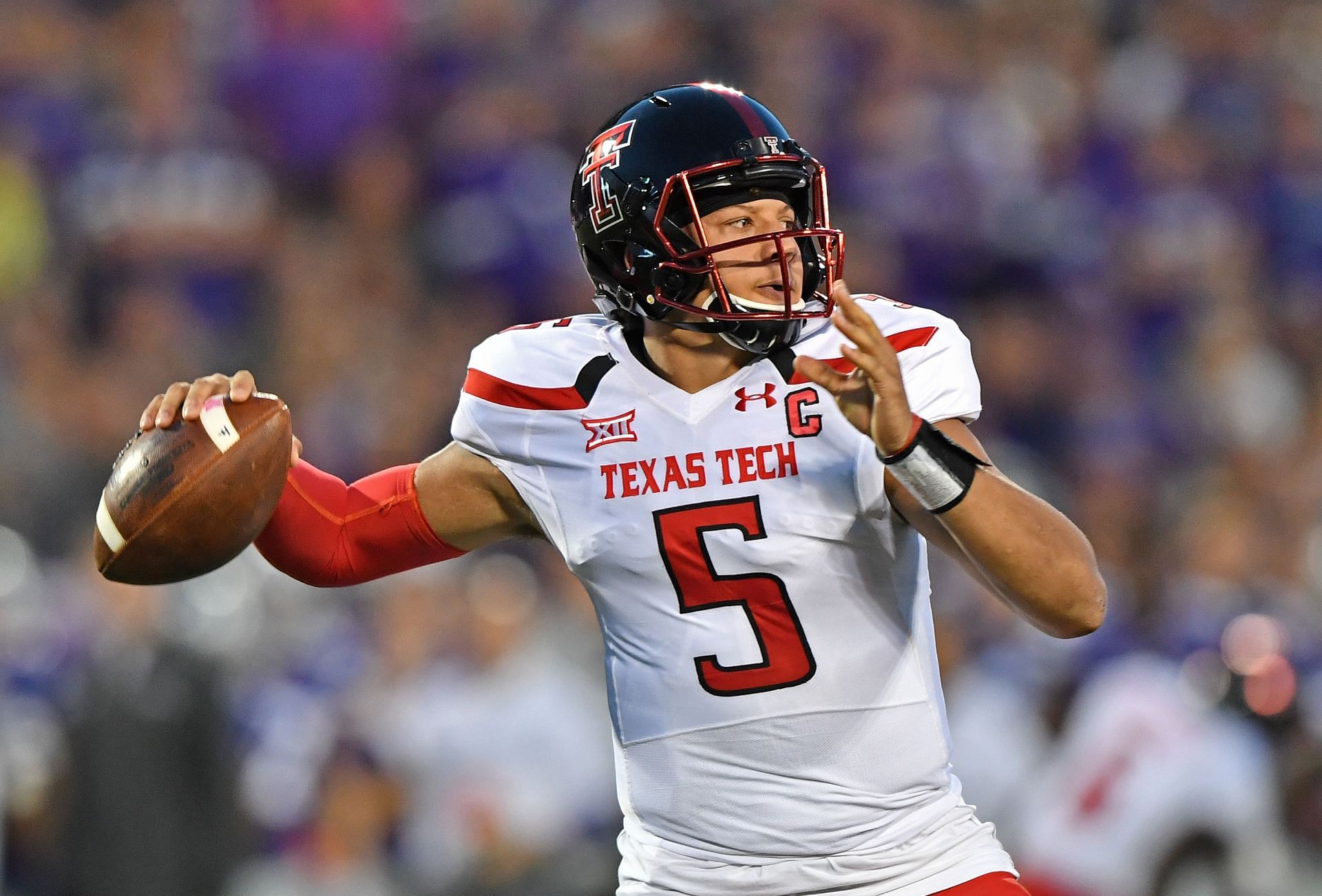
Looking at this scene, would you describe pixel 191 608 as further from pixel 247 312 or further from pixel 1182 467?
pixel 1182 467

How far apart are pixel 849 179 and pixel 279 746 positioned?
12.1ft

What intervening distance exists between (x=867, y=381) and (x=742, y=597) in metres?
0.47

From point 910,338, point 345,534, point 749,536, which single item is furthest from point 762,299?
point 345,534

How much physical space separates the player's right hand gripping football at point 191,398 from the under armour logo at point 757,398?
2.55 ft

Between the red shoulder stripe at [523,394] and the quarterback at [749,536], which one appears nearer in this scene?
the quarterback at [749,536]

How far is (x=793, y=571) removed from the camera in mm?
2789

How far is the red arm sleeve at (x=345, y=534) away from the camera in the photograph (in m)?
3.16

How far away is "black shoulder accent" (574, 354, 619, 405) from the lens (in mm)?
2973

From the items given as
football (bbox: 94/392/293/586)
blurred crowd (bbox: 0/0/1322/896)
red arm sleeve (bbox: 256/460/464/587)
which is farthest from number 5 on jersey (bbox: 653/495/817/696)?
blurred crowd (bbox: 0/0/1322/896)

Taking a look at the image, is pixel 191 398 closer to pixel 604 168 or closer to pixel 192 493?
pixel 192 493

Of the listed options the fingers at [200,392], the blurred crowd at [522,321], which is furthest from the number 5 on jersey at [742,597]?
the blurred crowd at [522,321]

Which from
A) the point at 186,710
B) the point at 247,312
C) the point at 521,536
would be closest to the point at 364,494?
the point at 521,536

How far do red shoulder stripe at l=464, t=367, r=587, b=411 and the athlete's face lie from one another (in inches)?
12.6

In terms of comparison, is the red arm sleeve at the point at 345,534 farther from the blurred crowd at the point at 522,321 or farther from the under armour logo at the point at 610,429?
A: the blurred crowd at the point at 522,321
